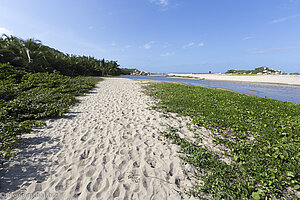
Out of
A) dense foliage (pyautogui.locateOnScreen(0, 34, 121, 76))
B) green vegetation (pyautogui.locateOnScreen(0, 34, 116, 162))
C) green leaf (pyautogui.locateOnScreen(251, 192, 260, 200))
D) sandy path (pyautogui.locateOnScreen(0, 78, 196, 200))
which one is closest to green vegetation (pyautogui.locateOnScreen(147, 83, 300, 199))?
green leaf (pyautogui.locateOnScreen(251, 192, 260, 200))

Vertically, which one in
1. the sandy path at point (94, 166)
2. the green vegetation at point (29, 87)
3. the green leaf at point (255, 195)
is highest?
the green vegetation at point (29, 87)

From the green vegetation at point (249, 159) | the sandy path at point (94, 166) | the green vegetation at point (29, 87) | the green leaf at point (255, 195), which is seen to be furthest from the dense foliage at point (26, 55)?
the green leaf at point (255, 195)

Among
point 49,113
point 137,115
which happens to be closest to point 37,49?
point 49,113

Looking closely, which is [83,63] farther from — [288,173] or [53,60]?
[288,173]

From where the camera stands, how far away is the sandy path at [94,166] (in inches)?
84.0

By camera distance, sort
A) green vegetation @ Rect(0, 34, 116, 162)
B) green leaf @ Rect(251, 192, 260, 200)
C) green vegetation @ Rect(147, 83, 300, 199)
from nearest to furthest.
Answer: green leaf @ Rect(251, 192, 260, 200)
green vegetation @ Rect(147, 83, 300, 199)
green vegetation @ Rect(0, 34, 116, 162)

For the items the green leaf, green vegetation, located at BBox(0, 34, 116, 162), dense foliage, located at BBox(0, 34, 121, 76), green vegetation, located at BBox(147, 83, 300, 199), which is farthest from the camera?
dense foliage, located at BBox(0, 34, 121, 76)

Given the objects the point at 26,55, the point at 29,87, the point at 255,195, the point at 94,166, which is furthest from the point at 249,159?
the point at 26,55

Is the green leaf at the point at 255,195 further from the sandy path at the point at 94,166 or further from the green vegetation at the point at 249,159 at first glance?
the sandy path at the point at 94,166

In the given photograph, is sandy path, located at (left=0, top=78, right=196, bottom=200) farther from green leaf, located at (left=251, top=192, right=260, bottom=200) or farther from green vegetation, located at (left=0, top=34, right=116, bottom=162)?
green leaf, located at (left=251, top=192, right=260, bottom=200)

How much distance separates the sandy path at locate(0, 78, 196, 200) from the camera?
84.0 inches

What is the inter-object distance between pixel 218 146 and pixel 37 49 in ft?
91.8

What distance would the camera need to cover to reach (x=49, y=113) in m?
5.13

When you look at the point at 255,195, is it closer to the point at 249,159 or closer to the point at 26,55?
the point at 249,159
